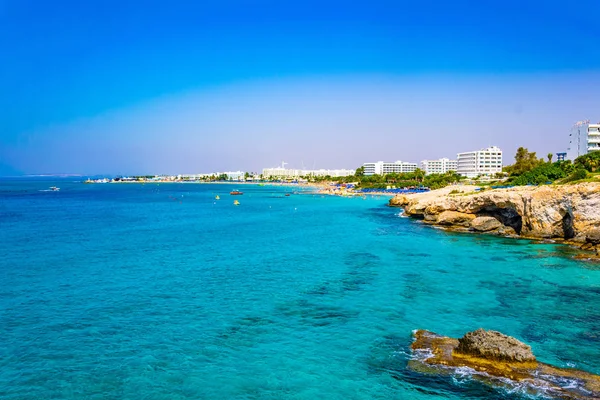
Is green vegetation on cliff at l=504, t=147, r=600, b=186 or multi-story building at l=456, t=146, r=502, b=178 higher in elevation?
multi-story building at l=456, t=146, r=502, b=178

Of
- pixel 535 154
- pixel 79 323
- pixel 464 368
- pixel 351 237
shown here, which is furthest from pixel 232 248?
pixel 535 154

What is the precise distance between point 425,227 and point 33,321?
131 ft

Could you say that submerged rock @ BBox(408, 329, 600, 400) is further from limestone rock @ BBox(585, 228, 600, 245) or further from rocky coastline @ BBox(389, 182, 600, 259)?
limestone rock @ BBox(585, 228, 600, 245)

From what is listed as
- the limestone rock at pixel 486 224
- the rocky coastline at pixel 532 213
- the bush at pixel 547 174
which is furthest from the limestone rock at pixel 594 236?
the bush at pixel 547 174

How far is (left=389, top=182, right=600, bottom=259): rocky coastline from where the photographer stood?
32188mm

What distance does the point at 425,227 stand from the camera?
47.6m

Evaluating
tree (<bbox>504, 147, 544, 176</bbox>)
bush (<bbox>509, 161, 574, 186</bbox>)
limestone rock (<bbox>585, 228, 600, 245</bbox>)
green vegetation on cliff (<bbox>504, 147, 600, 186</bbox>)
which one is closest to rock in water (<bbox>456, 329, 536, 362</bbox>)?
limestone rock (<bbox>585, 228, 600, 245</bbox>)

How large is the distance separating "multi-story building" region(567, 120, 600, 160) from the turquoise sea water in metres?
64.8

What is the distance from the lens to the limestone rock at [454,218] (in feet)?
155

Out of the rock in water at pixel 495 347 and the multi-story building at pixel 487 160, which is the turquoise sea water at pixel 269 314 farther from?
the multi-story building at pixel 487 160

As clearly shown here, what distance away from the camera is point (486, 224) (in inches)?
1708

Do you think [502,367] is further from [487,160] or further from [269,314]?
[487,160]

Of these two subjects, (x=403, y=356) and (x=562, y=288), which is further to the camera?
(x=562, y=288)

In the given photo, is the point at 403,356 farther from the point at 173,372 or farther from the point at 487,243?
the point at 487,243
